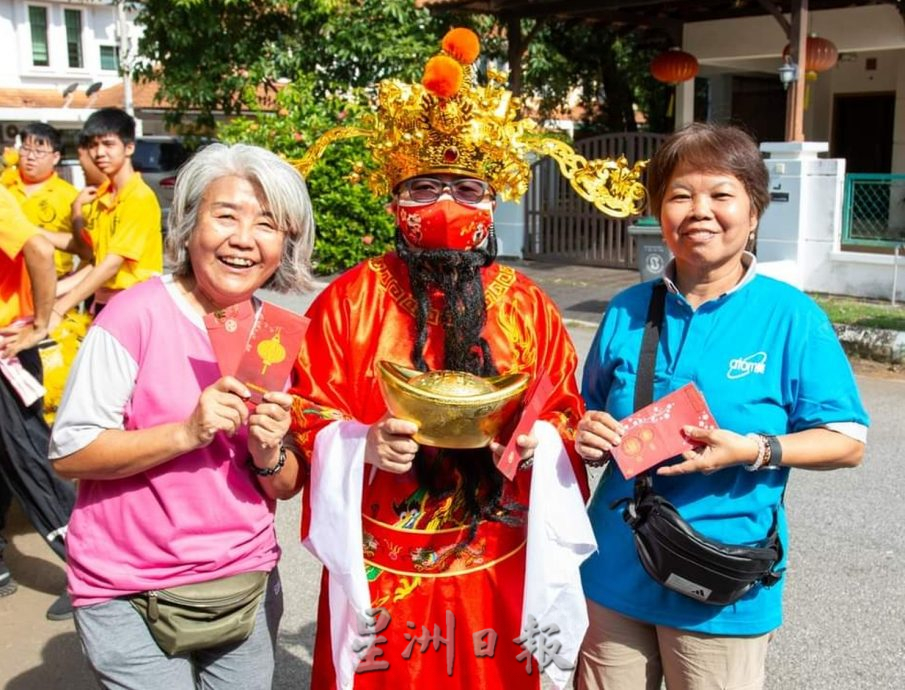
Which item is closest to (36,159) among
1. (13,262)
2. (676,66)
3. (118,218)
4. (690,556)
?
(118,218)

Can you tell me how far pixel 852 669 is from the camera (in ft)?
10.5

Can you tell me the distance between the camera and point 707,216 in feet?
6.68

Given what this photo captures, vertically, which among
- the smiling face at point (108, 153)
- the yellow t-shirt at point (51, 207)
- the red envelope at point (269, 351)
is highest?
the smiling face at point (108, 153)

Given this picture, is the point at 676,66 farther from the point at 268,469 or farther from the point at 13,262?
the point at 268,469

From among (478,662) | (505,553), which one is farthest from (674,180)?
(478,662)

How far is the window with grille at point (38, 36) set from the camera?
96.5 ft

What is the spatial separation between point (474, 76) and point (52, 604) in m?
2.66

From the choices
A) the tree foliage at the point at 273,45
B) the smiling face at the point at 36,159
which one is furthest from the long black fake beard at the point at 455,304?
the tree foliage at the point at 273,45

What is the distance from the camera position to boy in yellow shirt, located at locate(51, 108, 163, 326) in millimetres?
4395

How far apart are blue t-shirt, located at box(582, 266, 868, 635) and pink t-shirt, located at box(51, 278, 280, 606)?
2.95 ft

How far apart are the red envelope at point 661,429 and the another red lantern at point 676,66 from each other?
12107 mm

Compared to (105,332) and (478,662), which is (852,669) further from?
(105,332)

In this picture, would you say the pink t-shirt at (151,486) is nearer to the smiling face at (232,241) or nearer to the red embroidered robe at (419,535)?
the smiling face at (232,241)

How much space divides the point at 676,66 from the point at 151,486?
40.9 ft
